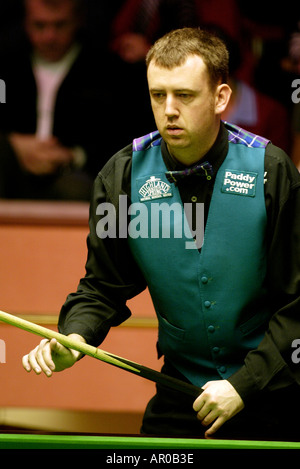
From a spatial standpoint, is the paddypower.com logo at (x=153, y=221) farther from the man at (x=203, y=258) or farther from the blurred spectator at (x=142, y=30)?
the blurred spectator at (x=142, y=30)

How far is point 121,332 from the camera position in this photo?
3.89 metres

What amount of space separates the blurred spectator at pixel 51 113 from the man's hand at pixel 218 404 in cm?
223

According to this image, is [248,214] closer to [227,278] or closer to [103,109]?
Answer: [227,278]

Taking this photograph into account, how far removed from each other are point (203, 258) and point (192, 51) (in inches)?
21.5

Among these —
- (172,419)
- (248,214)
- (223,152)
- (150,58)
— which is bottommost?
(172,419)

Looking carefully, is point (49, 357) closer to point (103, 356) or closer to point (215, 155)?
point (103, 356)

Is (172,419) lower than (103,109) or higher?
lower

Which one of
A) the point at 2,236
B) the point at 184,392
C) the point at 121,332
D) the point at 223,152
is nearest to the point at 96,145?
the point at 2,236

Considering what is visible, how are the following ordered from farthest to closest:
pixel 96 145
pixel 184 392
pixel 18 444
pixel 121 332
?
pixel 96 145 < pixel 121 332 < pixel 184 392 < pixel 18 444

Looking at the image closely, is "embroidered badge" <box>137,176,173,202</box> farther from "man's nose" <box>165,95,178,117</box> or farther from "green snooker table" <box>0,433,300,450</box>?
"green snooker table" <box>0,433,300,450</box>

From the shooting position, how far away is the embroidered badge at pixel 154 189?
2.22m

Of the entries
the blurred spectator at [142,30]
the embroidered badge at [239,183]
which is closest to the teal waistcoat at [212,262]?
the embroidered badge at [239,183]

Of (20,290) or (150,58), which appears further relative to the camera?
(20,290)

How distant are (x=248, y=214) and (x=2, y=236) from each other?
2.10 m
